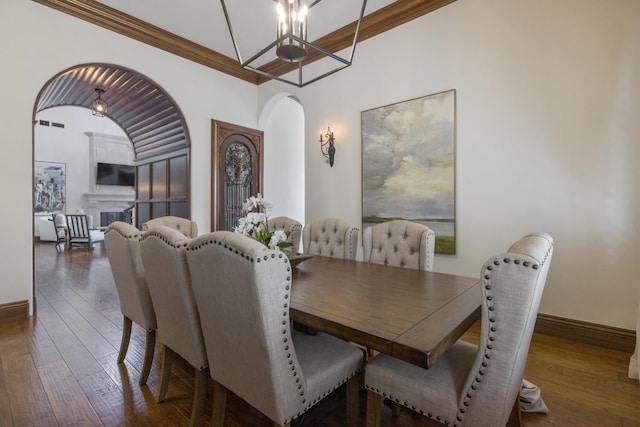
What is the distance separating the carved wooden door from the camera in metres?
4.45

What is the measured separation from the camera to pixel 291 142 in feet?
18.2

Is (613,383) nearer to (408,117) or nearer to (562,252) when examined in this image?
(562,252)

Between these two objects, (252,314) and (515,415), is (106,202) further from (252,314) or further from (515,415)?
(515,415)

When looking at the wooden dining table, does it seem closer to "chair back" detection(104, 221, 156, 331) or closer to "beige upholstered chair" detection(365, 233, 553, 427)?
"beige upholstered chair" detection(365, 233, 553, 427)

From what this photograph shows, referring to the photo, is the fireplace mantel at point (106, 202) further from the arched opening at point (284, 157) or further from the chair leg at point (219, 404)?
the chair leg at point (219, 404)

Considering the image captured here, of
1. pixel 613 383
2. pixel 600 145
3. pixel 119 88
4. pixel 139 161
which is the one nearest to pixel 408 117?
pixel 600 145

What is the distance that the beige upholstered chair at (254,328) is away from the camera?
40.0 inches

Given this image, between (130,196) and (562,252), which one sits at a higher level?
(130,196)

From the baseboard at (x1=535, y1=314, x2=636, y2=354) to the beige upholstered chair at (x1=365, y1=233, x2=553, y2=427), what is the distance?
1868 millimetres

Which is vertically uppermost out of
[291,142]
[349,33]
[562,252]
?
[349,33]

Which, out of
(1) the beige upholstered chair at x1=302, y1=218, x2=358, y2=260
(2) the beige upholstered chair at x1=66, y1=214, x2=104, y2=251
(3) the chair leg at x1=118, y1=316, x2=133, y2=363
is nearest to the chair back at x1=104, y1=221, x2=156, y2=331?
(3) the chair leg at x1=118, y1=316, x2=133, y2=363

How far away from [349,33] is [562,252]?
318 centimetres

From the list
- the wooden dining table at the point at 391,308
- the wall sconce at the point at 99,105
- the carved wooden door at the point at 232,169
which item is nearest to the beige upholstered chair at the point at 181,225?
the carved wooden door at the point at 232,169

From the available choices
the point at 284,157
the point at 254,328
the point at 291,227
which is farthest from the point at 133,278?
the point at 284,157
